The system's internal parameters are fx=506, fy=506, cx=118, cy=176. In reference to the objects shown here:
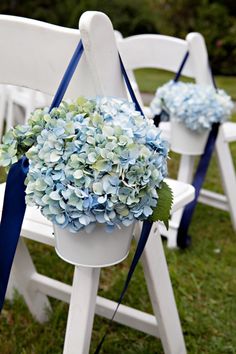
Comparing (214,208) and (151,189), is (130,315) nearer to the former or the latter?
(151,189)

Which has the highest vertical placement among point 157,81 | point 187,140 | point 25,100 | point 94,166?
point 94,166

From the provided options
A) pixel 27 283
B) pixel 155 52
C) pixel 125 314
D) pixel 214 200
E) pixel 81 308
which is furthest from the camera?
pixel 214 200

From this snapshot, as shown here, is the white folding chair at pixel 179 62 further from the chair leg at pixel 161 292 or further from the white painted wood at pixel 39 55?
the white painted wood at pixel 39 55

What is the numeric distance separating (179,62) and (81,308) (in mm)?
1493

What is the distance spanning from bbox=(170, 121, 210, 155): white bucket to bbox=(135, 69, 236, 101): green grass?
16.9ft

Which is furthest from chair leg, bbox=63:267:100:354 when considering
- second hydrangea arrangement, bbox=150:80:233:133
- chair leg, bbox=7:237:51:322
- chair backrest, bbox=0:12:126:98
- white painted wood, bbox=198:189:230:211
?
white painted wood, bbox=198:189:230:211

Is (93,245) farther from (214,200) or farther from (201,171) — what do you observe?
(214,200)

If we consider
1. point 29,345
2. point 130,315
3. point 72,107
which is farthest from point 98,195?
point 29,345

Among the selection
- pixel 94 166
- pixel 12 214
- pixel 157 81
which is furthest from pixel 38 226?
pixel 157 81

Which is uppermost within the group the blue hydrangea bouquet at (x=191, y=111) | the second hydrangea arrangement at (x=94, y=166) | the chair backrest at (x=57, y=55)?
the chair backrest at (x=57, y=55)

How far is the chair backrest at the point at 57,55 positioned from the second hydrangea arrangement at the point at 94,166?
0.09m

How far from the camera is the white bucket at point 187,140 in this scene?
2.26 metres

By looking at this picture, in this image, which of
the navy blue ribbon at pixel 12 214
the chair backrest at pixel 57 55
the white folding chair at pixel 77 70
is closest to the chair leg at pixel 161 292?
the white folding chair at pixel 77 70

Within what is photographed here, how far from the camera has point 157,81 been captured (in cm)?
861
